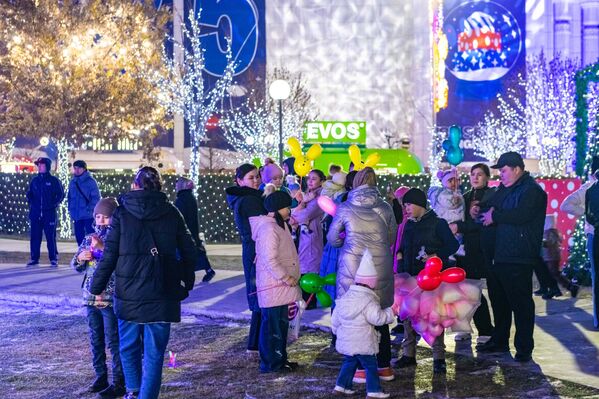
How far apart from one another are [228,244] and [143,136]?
16.6ft

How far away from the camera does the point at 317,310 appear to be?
12867 millimetres

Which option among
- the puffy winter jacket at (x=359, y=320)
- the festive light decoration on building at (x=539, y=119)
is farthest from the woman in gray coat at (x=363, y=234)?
the festive light decoration on building at (x=539, y=119)

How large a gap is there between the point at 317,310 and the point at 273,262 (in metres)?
4.05

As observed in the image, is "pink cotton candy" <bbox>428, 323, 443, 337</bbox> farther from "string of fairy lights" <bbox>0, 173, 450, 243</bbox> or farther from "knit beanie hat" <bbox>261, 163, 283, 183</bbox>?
"string of fairy lights" <bbox>0, 173, 450, 243</bbox>

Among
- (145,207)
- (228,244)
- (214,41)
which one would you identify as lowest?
(228,244)

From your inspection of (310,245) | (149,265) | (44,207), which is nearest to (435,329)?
(149,265)

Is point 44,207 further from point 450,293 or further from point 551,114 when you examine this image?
point 551,114

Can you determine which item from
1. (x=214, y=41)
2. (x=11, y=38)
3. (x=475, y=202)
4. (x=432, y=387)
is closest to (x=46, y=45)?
(x=11, y=38)

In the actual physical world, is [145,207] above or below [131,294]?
above

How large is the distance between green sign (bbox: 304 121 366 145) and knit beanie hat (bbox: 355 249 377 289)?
24.1 m

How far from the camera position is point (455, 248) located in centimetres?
933

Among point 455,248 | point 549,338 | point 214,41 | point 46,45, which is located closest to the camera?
point 455,248

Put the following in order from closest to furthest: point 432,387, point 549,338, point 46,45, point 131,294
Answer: point 131,294 → point 432,387 → point 549,338 → point 46,45

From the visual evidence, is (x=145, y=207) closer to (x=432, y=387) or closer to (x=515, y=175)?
(x=432, y=387)
